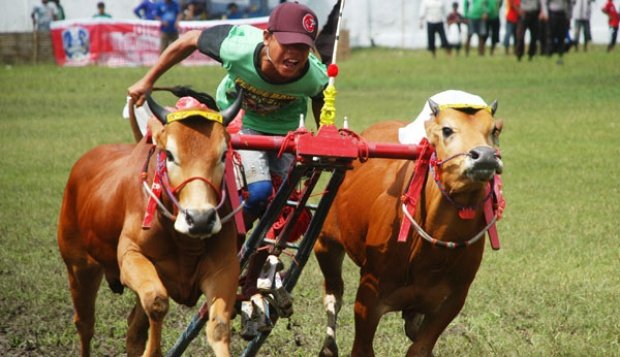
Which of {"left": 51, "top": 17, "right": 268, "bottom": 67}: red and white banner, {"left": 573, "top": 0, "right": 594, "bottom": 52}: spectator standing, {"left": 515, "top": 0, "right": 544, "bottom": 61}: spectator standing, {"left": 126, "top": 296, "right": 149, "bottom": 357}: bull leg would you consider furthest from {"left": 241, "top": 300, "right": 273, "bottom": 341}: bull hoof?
{"left": 573, "top": 0, "right": 594, "bottom": 52}: spectator standing

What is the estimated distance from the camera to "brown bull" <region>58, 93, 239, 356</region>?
6297 millimetres

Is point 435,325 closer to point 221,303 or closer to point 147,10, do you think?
point 221,303

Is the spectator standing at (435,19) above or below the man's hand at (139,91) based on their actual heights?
below

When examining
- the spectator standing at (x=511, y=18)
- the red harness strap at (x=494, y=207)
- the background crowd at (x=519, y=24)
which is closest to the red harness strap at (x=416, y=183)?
the red harness strap at (x=494, y=207)

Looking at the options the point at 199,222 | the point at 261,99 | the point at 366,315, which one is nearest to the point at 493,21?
the point at 261,99

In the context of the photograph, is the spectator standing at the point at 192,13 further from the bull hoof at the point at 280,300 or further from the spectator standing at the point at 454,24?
the bull hoof at the point at 280,300

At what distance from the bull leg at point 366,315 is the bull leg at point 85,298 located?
1.89m

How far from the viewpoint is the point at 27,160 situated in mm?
18906

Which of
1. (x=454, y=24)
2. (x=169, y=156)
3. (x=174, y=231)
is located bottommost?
(x=454, y=24)

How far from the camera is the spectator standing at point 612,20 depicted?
3906 centimetres

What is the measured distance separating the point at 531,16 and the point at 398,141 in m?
27.4

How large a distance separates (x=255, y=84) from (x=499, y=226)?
6597 millimetres

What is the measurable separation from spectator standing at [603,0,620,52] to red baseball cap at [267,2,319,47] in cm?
3192

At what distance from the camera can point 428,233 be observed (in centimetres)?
724
